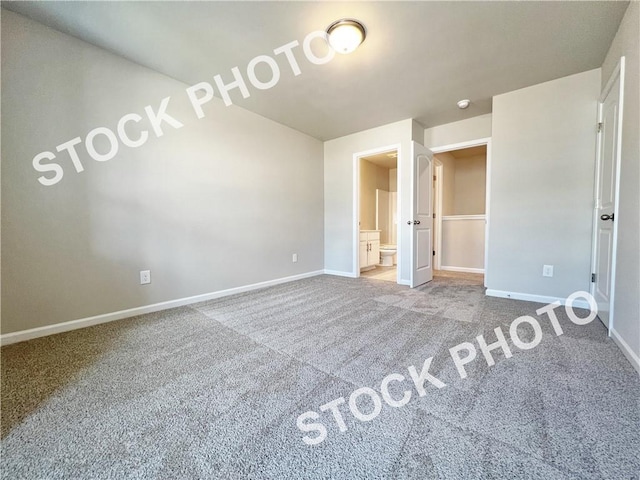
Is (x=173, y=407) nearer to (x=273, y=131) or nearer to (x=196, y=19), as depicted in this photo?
(x=196, y=19)

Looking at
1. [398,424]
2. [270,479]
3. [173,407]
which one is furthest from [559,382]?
[173,407]

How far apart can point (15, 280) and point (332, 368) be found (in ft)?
7.41

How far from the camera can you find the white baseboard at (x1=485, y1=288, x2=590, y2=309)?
2.48 meters

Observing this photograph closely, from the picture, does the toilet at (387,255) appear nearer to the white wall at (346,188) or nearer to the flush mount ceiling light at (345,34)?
the white wall at (346,188)

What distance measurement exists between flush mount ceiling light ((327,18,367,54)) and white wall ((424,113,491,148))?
2.26 m

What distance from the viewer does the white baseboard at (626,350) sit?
1.41m

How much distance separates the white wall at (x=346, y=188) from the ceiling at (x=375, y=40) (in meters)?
0.82

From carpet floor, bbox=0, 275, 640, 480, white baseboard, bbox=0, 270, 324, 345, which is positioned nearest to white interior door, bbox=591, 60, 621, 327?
carpet floor, bbox=0, 275, 640, 480

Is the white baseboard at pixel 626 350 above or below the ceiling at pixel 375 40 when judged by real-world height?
below

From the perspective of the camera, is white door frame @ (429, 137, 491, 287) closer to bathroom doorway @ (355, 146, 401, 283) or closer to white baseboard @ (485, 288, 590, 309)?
white baseboard @ (485, 288, 590, 309)

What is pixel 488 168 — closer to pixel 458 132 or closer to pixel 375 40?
pixel 458 132

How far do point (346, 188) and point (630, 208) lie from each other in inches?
120

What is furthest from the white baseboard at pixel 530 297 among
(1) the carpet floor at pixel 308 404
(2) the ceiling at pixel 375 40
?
(2) the ceiling at pixel 375 40

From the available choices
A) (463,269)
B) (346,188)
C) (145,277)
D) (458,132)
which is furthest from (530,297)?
(145,277)
